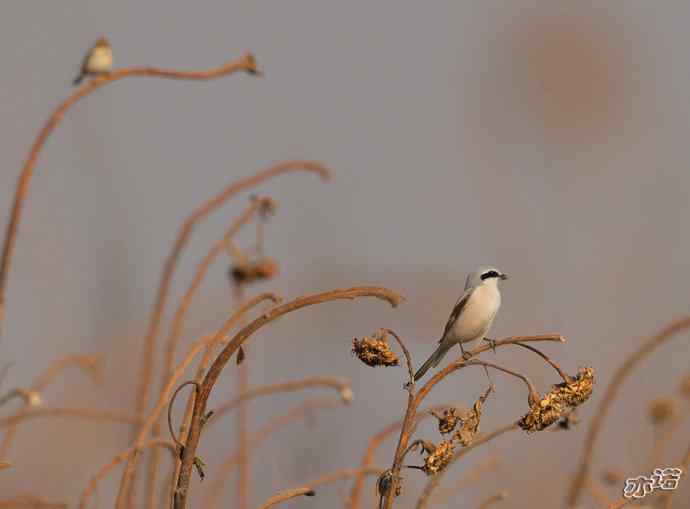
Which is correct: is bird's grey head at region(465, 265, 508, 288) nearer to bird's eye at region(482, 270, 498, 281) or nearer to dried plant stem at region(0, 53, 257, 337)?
bird's eye at region(482, 270, 498, 281)

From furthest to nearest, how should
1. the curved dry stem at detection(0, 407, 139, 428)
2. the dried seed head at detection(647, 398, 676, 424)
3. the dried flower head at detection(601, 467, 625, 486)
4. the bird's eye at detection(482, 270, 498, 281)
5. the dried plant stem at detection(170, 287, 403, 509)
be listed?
the dried flower head at detection(601, 467, 625, 486) < the dried seed head at detection(647, 398, 676, 424) < the bird's eye at detection(482, 270, 498, 281) < the curved dry stem at detection(0, 407, 139, 428) < the dried plant stem at detection(170, 287, 403, 509)

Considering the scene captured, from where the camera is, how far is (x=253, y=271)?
3.81 meters

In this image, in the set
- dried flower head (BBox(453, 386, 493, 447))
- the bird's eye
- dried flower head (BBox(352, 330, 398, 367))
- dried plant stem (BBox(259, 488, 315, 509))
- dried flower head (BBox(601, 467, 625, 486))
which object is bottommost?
dried flower head (BBox(601, 467, 625, 486))

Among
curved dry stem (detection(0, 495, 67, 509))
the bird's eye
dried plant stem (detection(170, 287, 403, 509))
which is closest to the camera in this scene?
dried plant stem (detection(170, 287, 403, 509))

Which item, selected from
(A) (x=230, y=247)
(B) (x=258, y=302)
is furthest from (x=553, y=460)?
(B) (x=258, y=302)

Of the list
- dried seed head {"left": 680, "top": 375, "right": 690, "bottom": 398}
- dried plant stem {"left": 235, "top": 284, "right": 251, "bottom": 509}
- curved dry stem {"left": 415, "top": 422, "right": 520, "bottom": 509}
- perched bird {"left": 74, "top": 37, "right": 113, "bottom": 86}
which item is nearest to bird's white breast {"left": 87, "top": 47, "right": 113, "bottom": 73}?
perched bird {"left": 74, "top": 37, "right": 113, "bottom": 86}

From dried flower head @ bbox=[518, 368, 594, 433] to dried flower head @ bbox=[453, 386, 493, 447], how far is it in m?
0.08

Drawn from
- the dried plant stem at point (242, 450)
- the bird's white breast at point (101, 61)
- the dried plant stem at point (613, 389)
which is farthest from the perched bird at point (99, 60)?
the dried plant stem at point (613, 389)

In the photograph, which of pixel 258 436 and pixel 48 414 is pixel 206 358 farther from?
pixel 258 436

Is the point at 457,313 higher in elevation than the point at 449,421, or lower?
higher

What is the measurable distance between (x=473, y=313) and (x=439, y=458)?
1.19m

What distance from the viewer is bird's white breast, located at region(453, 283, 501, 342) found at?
10.2ft

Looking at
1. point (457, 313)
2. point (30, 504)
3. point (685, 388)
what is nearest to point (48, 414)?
point (30, 504)

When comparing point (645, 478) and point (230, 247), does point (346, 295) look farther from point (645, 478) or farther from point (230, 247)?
point (230, 247)
